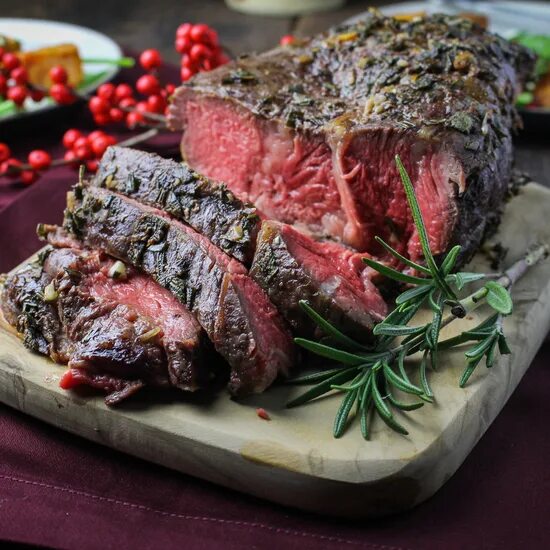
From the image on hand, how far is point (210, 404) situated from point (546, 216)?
6.81 feet

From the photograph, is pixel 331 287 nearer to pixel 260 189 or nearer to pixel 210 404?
pixel 210 404

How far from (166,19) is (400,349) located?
5.82 metres

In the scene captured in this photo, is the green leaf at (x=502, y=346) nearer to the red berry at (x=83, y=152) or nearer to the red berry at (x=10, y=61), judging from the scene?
the red berry at (x=83, y=152)

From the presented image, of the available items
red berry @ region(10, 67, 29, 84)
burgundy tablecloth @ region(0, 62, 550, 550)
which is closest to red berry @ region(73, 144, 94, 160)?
red berry @ region(10, 67, 29, 84)

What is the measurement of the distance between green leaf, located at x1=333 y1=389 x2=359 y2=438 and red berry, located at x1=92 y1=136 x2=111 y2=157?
2.45 metres

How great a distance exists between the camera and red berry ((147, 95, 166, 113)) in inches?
197

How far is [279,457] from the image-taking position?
8.71ft

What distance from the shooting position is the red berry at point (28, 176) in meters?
4.79

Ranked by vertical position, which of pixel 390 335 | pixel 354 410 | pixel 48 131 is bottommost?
pixel 48 131

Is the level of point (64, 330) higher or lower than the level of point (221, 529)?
higher

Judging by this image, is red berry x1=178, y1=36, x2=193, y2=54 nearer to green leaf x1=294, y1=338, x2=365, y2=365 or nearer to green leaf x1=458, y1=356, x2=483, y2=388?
A: green leaf x1=294, y1=338, x2=365, y2=365

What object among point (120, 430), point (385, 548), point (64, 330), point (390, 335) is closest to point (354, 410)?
point (390, 335)

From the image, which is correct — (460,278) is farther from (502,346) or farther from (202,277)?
(202,277)

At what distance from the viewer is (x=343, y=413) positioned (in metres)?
2.74
